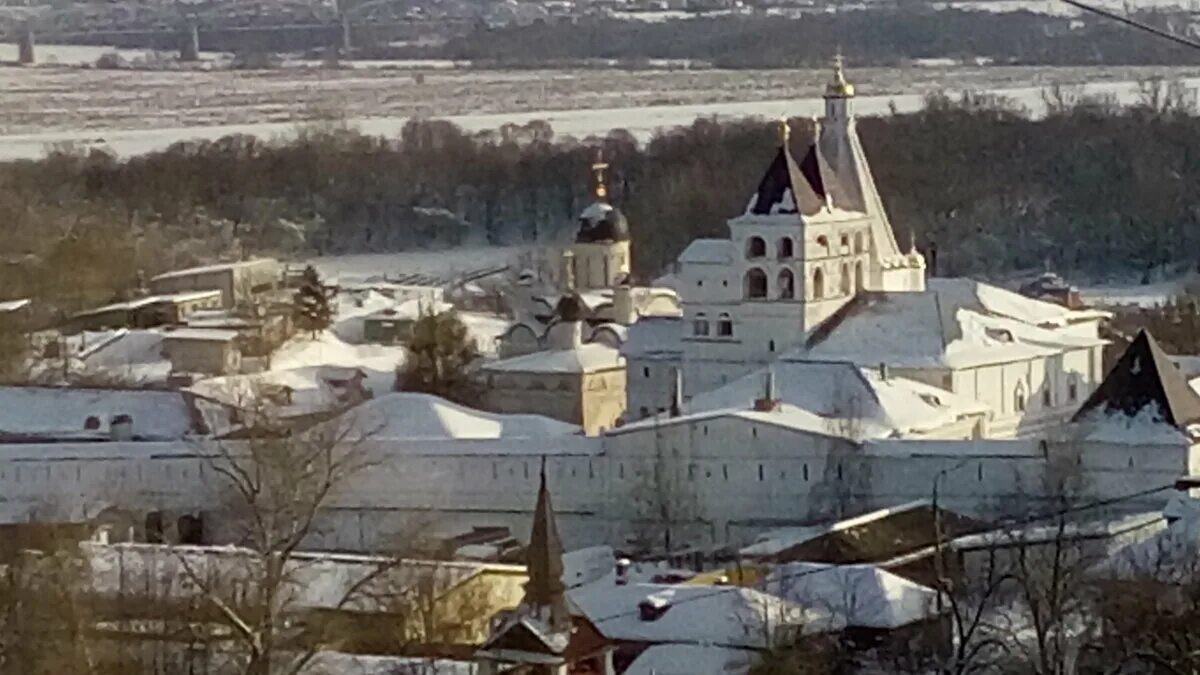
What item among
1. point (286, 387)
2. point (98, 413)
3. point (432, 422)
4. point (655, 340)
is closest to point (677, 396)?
point (432, 422)

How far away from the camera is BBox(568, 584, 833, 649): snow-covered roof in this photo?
11438 millimetres

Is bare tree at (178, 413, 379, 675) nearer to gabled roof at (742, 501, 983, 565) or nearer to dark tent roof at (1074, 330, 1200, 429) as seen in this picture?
gabled roof at (742, 501, 983, 565)

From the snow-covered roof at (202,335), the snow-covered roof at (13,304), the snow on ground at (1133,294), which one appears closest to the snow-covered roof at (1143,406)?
the snow-covered roof at (202,335)

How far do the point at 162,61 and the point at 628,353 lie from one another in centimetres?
4121

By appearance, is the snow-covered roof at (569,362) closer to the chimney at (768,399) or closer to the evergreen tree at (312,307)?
the chimney at (768,399)

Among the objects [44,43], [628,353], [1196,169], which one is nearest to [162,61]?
[44,43]

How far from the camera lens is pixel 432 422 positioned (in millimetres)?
16594

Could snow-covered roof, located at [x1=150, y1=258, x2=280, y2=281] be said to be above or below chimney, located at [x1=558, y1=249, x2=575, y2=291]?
below

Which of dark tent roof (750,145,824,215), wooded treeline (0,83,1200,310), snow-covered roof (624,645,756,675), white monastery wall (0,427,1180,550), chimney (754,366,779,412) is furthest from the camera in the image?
wooded treeline (0,83,1200,310)

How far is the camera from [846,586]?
1198 cm

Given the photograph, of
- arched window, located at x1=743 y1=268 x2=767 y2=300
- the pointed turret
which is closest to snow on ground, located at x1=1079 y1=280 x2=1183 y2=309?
arched window, located at x1=743 y1=268 x2=767 y2=300

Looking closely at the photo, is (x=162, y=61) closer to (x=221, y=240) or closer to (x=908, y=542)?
(x=221, y=240)

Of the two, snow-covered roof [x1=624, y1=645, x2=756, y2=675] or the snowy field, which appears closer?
snow-covered roof [x1=624, y1=645, x2=756, y2=675]

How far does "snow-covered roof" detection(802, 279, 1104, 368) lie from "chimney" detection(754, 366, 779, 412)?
0.41m
